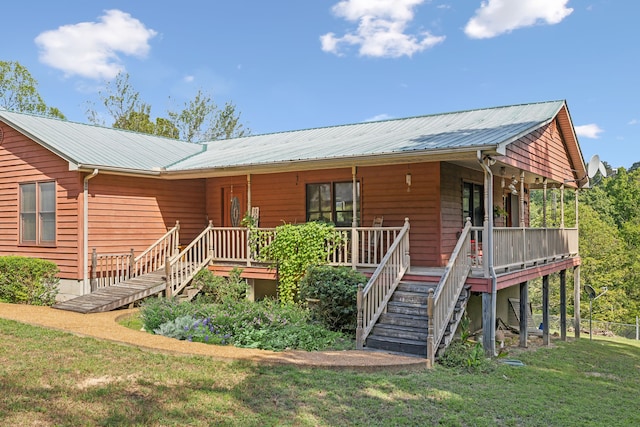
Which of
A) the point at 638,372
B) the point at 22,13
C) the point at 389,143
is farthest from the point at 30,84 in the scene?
the point at 638,372

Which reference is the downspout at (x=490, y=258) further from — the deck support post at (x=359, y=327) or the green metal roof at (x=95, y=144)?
the green metal roof at (x=95, y=144)

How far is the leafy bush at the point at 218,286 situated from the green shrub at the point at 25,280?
377cm

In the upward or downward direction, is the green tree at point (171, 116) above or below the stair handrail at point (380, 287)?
above

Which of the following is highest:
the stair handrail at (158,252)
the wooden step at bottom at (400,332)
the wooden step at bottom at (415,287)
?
the stair handrail at (158,252)

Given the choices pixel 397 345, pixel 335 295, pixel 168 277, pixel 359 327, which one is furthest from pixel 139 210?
pixel 397 345

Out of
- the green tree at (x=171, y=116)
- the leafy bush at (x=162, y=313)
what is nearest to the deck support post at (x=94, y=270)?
the leafy bush at (x=162, y=313)

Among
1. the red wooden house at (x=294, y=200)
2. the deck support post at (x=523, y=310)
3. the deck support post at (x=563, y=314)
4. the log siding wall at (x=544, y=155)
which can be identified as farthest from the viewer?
the deck support post at (x=563, y=314)

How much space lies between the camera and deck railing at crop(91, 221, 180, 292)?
1391 cm

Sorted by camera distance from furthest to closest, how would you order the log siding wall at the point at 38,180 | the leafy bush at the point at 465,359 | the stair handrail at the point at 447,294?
1. the log siding wall at the point at 38,180
2. the leafy bush at the point at 465,359
3. the stair handrail at the point at 447,294

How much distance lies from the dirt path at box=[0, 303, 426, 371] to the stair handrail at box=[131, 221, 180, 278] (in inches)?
149

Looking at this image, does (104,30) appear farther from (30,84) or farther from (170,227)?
(170,227)

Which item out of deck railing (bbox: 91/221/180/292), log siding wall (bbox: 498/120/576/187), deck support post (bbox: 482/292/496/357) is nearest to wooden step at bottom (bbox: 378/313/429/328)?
deck support post (bbox: 482/292/496/357)

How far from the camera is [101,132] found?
17500 millimetres

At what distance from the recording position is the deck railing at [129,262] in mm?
13914
